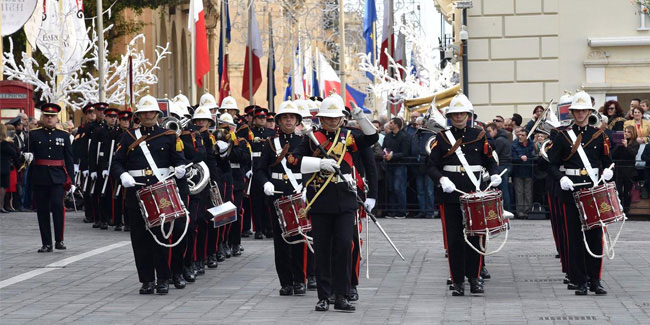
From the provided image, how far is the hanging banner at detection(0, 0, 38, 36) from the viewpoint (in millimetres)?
26297

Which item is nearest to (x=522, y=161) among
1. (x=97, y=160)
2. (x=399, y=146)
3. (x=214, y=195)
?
(x=399, y=146)

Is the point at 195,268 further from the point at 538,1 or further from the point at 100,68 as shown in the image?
the point at 100,68

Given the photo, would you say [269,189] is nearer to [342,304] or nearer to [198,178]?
[198,178]

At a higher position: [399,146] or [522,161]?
[399,146]

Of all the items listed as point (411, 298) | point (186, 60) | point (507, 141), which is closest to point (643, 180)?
point (507, 141)

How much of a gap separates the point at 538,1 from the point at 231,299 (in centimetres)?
1620

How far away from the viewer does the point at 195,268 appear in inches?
617

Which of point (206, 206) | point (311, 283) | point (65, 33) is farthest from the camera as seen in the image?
point (65, 33)

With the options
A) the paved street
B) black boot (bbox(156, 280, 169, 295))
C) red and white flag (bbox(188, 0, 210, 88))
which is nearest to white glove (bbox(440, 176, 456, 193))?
the paved street

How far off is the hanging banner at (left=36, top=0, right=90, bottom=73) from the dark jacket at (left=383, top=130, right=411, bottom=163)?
1681 cm

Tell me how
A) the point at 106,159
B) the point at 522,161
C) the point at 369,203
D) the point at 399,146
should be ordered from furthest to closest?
the point at 399,146, the point at 522,161, the point at 106,159, the point at 369,203

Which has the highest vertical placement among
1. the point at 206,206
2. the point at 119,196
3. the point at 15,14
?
the point at 15,14

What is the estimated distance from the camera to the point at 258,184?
58.9ft

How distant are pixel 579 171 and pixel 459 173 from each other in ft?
3.76
